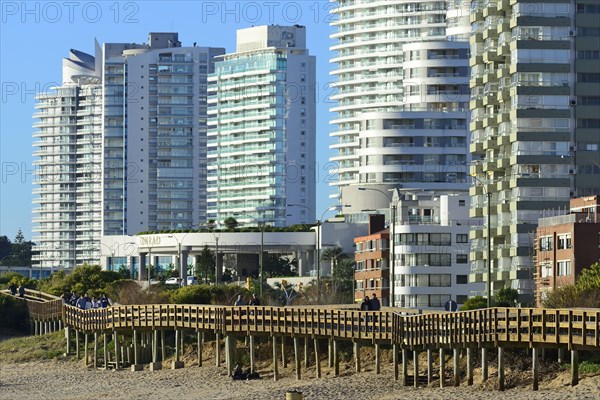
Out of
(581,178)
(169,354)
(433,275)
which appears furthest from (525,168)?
(169,354)

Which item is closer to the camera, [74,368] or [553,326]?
[553,326]

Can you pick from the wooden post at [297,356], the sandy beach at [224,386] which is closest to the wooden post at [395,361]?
the sandy beach at [224,386]

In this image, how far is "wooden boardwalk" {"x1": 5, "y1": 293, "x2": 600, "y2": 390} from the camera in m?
60.7

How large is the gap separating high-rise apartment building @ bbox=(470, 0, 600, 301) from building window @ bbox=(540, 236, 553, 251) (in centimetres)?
853

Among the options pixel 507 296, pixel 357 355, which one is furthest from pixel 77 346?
pixel 507 296

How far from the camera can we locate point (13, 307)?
133 metres

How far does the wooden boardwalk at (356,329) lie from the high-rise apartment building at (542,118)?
4081 centimetres

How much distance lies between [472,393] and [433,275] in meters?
88.9

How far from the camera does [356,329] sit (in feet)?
242

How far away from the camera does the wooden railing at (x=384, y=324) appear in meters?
60.1

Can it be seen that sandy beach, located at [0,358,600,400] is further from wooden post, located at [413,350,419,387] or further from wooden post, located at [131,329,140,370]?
wooden post, located at [131,329,140,370]

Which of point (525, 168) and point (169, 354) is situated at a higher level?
point (525, 168)

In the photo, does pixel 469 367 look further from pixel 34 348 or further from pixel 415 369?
pixel 34 348

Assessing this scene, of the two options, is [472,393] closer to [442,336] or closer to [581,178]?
[442,336]
